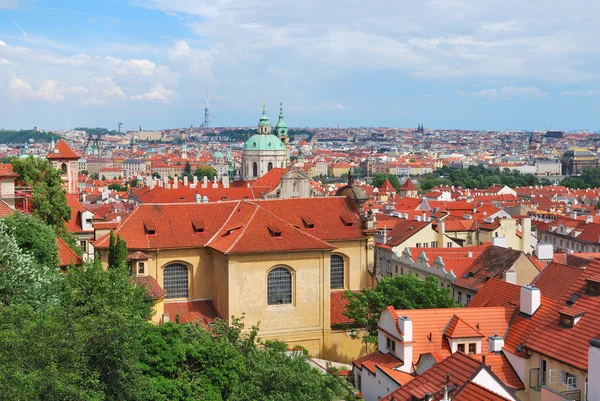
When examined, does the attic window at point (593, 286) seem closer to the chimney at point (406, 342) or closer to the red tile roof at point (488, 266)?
the chimney at point (406, 342)

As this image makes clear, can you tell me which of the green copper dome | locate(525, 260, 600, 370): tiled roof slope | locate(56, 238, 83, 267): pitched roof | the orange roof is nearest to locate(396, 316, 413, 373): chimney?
locate(525, 260, 600, 370): tiled roof slope

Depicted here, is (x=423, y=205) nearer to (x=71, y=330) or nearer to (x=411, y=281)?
(x=411, y=281)

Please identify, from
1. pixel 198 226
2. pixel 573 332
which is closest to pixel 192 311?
pixel 198 226

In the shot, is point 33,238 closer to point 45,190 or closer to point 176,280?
point 176,280

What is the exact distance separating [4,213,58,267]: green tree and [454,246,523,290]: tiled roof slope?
25535mm

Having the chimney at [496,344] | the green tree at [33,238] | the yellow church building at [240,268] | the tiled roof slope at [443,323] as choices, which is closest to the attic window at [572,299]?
the chimney at [496,344]

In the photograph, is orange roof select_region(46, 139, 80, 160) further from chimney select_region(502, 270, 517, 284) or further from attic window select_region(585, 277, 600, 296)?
attic window select_region(585, 277, 600, 296)

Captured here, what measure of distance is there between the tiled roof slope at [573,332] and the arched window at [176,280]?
69.1 ft

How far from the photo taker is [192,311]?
133 feet

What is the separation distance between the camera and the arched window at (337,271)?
44938mm

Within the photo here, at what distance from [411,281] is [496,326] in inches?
332

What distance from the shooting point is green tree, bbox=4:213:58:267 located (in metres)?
35.7

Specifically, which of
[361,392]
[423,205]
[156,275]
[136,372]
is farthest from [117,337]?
[423,205]

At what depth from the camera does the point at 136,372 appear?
22688mm
